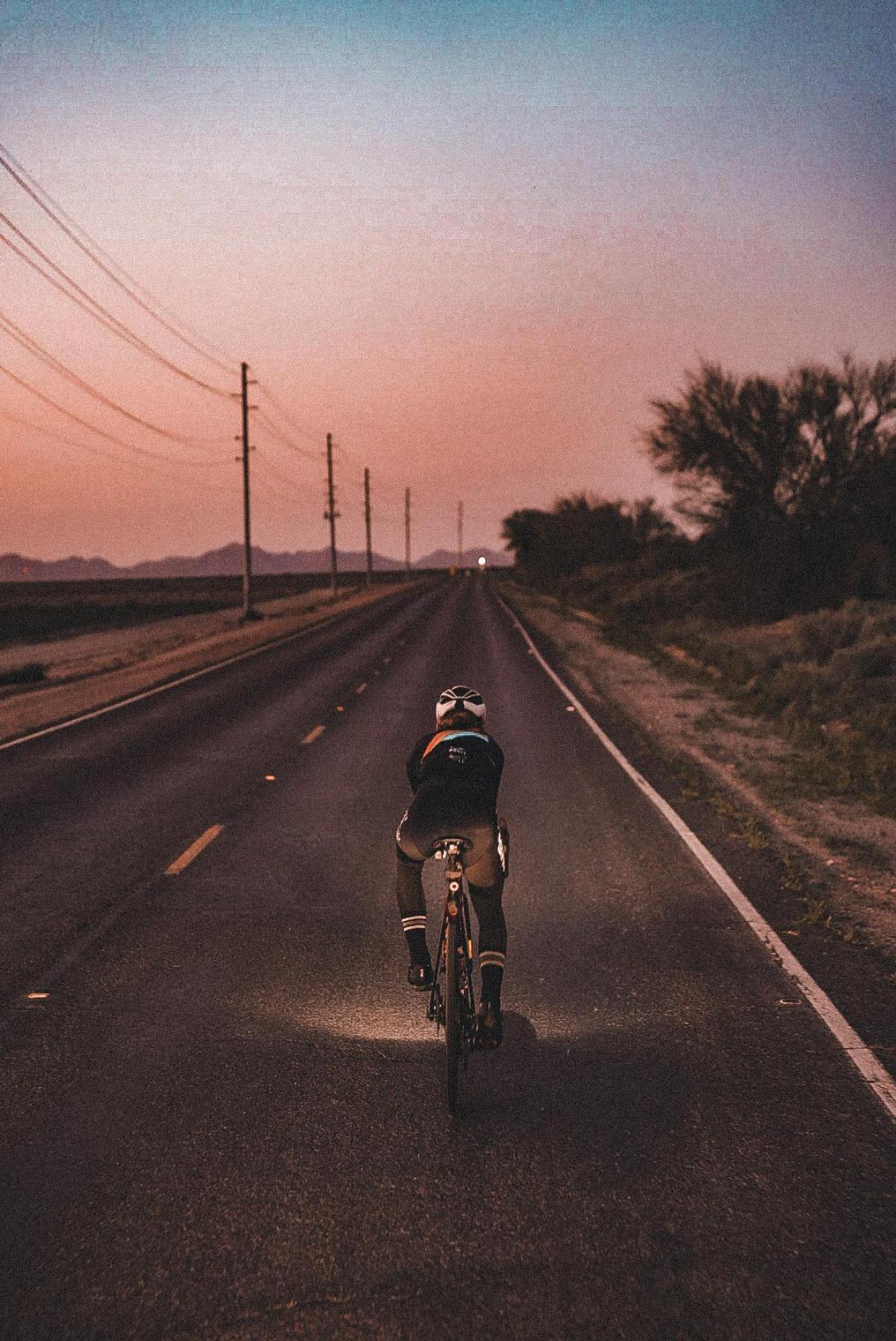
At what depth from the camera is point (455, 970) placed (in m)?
4.42

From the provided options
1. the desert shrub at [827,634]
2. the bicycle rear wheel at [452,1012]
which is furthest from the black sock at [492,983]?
the desert shrub at [827,634]

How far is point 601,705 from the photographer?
1936 cm

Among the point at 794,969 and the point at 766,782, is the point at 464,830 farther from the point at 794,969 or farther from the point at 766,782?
the point at 766,782

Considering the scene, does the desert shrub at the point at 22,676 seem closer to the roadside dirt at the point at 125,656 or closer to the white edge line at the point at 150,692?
the roadside dirt at the point at 125,656

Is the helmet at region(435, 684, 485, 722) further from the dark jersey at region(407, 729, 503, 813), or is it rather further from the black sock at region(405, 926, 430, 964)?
the black sock at region(405, 926, 430, 964)

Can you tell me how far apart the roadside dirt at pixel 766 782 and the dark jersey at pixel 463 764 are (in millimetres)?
3509

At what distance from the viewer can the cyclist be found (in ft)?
15.2

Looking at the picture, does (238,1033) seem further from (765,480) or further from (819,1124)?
(765,480)

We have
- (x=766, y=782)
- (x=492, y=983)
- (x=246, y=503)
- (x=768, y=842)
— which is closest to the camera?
(x=492, y=983)

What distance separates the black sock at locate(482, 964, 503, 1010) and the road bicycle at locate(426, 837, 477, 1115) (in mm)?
77

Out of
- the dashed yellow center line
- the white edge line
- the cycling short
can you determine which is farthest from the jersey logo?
the white edge line

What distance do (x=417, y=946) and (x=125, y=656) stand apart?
29843mm

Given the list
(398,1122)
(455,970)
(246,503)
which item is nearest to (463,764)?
(455,970)

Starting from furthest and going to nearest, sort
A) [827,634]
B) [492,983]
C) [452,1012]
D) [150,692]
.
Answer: [827,634]
[150,692]
[492,983]
[452,1012]
